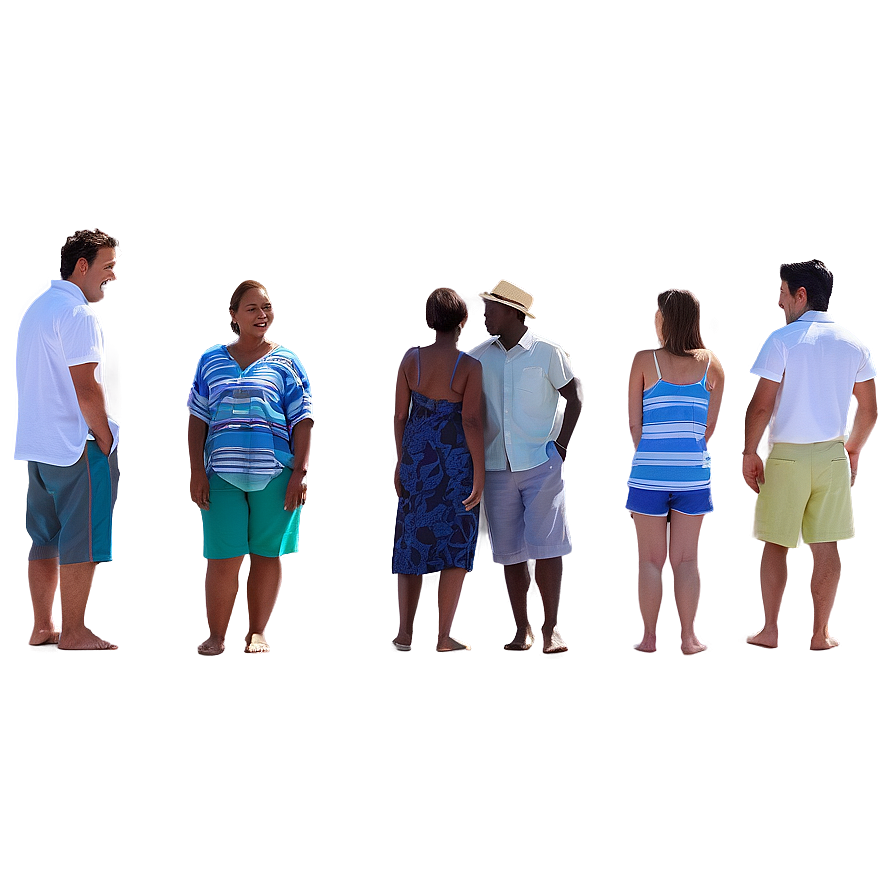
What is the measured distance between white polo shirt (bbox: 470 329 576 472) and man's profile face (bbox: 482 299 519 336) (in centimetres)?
12

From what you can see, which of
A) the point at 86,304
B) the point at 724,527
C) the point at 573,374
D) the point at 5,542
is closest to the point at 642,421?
the point at 573,374

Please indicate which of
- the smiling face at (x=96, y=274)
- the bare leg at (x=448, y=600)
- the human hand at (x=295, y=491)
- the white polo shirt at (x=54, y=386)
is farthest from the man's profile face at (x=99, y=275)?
the bare leg at (x=448, y=600)

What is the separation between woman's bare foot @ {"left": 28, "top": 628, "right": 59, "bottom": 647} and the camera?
593cm

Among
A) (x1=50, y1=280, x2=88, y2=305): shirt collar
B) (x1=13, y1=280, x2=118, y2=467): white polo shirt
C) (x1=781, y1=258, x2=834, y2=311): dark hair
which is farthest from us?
(x1=781, y1=258, x2=834, y2=311): dark hair

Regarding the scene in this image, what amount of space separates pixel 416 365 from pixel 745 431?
2.00 m

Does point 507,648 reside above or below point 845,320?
below

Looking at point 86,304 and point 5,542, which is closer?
point 86,304

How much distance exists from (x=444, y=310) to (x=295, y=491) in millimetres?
1358

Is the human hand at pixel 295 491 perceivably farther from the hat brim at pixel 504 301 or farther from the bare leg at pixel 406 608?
the hat brim at pixel 504 301

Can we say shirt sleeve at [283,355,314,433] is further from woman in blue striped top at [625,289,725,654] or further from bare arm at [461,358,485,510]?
woman in blue striped top at [625,289,725,654]

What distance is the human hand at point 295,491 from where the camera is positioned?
5914mm

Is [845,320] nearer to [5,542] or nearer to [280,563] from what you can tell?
[280,563]

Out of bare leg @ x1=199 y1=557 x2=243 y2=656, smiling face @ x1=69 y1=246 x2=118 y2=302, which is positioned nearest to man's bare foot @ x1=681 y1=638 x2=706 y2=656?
bare leg @ x1=199 y1=557 x2=243 y2=656

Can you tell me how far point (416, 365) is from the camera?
19.4 feet
